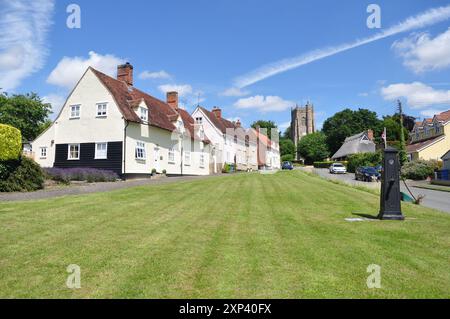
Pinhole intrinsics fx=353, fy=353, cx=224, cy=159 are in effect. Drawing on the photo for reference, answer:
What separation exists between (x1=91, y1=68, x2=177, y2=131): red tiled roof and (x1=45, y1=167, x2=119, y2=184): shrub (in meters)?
5.08

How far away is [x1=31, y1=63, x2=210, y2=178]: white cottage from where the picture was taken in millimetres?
28188

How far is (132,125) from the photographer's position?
2881cm

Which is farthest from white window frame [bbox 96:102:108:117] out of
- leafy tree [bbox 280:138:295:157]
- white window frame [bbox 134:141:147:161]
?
leafy tree [bbox 280:138:295:157]

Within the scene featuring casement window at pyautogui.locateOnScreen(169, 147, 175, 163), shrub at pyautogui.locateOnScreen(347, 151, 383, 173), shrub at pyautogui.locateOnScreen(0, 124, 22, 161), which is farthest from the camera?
shrub at pyautogui.locateOnScreen(347, 151, 383, 173)

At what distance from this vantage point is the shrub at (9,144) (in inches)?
610

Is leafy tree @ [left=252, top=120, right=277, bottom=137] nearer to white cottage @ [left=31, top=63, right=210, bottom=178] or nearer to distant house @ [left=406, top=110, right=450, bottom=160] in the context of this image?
distant house @ [left=406, top=110, right=450, bottom=160]

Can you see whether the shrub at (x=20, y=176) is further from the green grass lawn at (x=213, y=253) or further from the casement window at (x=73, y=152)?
the casement window at (x=73, y=152)

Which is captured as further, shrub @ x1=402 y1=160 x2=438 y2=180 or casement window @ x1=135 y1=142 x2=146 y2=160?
shrub @ x1=402 y1=160 x2=438 y2=180

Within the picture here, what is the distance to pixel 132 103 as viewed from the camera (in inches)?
1190

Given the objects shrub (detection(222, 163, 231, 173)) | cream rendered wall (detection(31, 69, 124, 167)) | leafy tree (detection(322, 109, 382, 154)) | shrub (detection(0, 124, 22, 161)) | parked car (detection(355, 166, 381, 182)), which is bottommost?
parked car (detection(355, 166, 381, 182))
